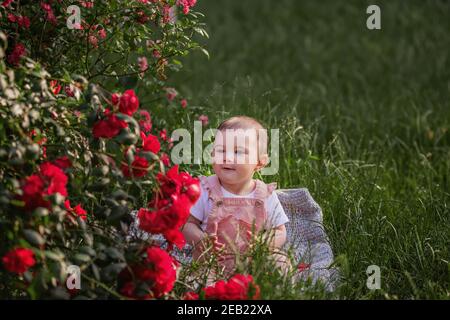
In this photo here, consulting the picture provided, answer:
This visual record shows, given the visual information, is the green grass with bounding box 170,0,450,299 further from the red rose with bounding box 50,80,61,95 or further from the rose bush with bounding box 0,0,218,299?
the red rose with bounding box 50,80,61,95

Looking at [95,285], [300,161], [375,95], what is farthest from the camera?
[375,95]

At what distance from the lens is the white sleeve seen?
2941mm

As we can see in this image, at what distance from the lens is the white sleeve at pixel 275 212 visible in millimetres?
2941

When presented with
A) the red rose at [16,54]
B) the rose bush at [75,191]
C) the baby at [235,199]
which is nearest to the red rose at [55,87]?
the rose bush at [75,191]

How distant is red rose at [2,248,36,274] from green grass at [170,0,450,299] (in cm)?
109

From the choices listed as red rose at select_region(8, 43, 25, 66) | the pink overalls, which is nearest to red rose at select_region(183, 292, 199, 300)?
the pink overalls

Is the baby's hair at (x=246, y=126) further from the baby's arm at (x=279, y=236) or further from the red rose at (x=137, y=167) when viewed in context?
the red rose at (x=137, y=167)

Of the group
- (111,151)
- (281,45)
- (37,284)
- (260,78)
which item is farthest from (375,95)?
(37,284)

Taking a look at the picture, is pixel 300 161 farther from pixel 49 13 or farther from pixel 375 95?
pixel 375 95

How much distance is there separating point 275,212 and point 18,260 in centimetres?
117

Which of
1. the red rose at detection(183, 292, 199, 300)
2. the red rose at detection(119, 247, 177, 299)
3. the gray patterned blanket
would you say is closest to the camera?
the red rose at detection(119, 247, 177, 299)

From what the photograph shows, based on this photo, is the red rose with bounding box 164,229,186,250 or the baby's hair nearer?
the red rose with bounding box 164,229,186,250

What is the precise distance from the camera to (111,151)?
7.91 ft
